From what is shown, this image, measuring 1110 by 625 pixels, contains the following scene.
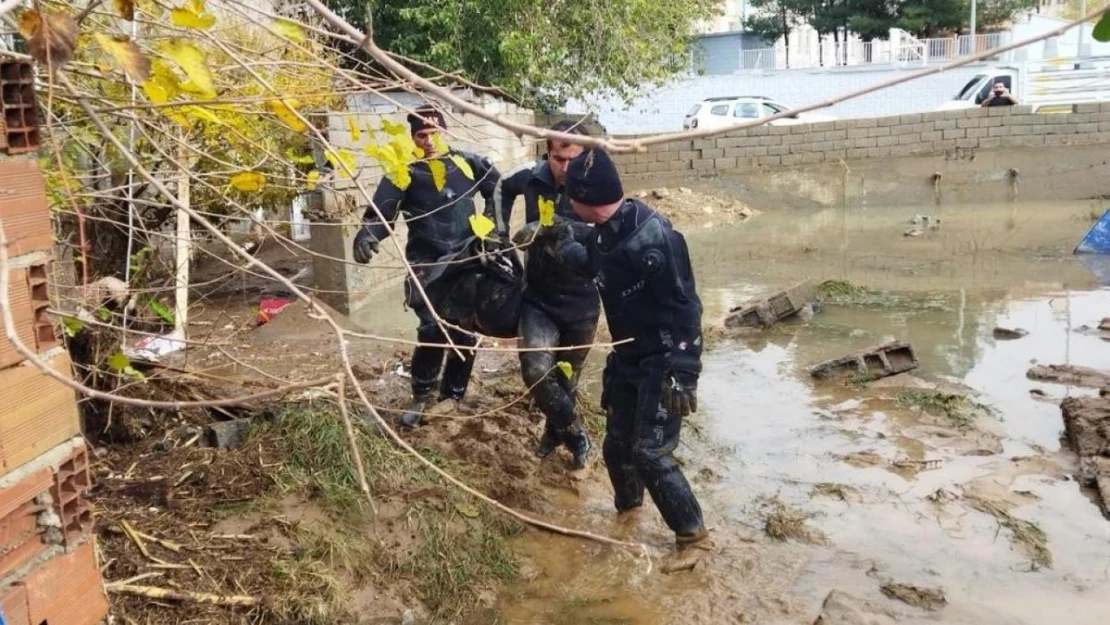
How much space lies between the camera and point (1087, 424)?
240 inches

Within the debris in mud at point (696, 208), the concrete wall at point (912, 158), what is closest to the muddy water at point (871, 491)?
the debris in mud at point (696, 208)

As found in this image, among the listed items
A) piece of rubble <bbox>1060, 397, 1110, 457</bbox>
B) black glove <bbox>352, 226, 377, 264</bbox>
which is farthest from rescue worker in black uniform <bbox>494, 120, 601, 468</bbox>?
piece of rubble <bbox>1060, 397, 1110, 457</bbox>

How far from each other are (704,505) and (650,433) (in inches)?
40.6

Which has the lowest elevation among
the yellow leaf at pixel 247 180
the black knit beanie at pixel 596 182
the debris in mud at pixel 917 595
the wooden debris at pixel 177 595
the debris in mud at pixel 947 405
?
the debris in mud at pixel 917 595

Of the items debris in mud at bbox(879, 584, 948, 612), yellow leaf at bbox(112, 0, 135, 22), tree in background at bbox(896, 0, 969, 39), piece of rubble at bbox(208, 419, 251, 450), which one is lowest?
debris in mud at bbox(879, 584, 948, 612)

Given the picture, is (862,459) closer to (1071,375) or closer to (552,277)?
(552,277)

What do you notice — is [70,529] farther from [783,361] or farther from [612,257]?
[783,361]

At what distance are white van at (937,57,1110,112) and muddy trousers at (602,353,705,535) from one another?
17.7m

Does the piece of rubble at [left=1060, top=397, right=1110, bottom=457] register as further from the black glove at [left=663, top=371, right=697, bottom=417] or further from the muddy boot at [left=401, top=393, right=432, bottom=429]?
the muddy boot at [left=401, top=393, right=432, bottom=429]

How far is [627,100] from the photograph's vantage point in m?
20.1

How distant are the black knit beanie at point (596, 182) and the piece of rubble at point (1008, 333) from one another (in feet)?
18.4

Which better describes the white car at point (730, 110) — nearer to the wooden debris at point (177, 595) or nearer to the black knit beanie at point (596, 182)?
the black knit beanie at point (596, 182)

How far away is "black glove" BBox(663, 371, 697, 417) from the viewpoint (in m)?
4.53

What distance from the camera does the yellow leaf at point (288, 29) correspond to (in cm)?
232
